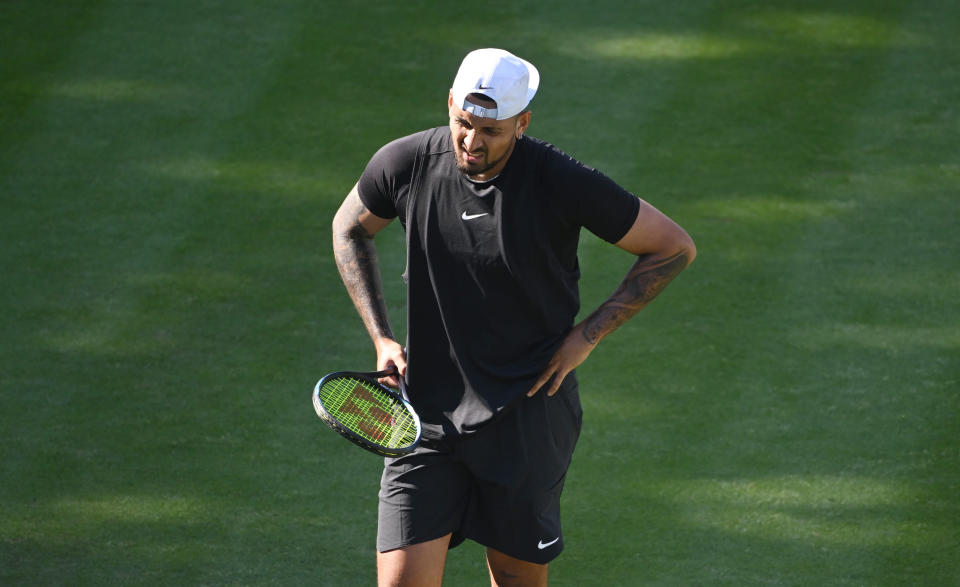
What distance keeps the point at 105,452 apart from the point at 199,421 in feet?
1.51

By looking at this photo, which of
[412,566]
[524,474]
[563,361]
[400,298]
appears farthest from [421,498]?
[400,298]

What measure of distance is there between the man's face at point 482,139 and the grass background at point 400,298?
6.60ft

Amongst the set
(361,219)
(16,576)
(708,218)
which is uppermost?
(361,219)

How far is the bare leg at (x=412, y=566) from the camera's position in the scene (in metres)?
4.46

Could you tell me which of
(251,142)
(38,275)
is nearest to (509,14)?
(251,142)

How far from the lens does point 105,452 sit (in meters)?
6.10

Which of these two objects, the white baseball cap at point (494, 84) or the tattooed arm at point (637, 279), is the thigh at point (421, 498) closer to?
the tattooed arm at point (637, 279)

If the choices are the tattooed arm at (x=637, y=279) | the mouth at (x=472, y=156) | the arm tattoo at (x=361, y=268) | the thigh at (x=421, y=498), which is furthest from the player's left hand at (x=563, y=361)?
the mouth at (x=472, y=156)

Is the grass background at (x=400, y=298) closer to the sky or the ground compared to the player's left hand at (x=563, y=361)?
closer to the ground

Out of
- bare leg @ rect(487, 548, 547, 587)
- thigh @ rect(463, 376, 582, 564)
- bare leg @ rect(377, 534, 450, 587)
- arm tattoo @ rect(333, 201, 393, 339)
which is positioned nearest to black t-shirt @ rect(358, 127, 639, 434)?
thigh @ rect(463, 376, 582, 564)

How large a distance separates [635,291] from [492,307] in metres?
0.58

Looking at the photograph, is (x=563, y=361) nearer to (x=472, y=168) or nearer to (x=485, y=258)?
(x=485, y=258)

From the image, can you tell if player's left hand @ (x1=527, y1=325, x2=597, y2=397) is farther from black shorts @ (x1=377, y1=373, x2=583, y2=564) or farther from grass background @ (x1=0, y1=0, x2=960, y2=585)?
grass background @ (x1=0, y1=0, x2=960, y2=585)

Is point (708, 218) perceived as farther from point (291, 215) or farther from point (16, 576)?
point (16, 576)
